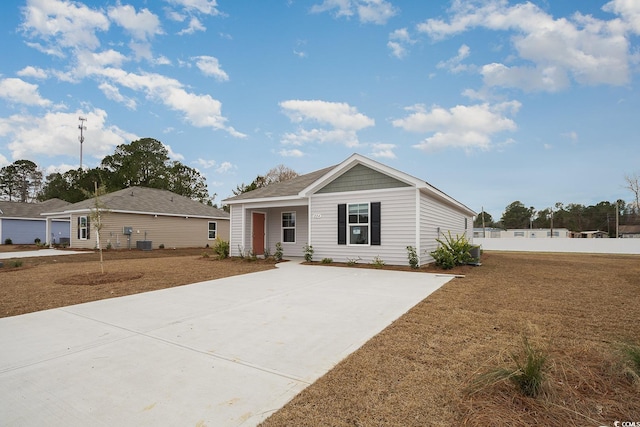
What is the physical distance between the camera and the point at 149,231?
2258 centimetres

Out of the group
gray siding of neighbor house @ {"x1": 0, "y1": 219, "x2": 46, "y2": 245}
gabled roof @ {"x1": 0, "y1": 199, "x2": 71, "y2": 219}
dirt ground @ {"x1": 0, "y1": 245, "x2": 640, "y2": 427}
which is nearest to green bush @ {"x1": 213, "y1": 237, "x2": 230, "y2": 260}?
dirt ground @ {"x1": 0, "y1": 245, "x2": 640, "y2": 427}

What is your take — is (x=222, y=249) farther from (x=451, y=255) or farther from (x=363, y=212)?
(x=451, y=255)

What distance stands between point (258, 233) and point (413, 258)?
805cm

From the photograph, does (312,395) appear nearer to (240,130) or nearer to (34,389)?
(34,389)

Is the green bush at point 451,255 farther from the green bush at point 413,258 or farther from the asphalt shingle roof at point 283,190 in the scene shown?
the asphalt shingle roof at point 283,190

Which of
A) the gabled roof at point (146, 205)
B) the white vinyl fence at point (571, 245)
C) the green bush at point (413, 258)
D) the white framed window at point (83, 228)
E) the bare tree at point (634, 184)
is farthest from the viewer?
the bare tree at point (634, 184)

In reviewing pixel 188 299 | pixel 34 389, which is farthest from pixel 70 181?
pixel 34 389

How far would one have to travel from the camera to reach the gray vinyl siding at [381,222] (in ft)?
37.1

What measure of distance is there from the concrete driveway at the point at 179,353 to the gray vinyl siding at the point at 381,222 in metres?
4.72

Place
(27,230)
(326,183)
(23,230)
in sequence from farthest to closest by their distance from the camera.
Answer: (27,230)
(23,230)
(326,183)

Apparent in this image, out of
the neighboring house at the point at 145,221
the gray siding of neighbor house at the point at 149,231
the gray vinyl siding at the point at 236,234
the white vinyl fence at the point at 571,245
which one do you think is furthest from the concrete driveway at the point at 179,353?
the white vinyl fence at the point at 571,245

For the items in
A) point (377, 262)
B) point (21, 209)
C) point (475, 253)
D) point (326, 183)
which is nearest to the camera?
point (377, 262)

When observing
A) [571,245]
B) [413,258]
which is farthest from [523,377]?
[571,245]

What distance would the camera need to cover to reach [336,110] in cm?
2041
